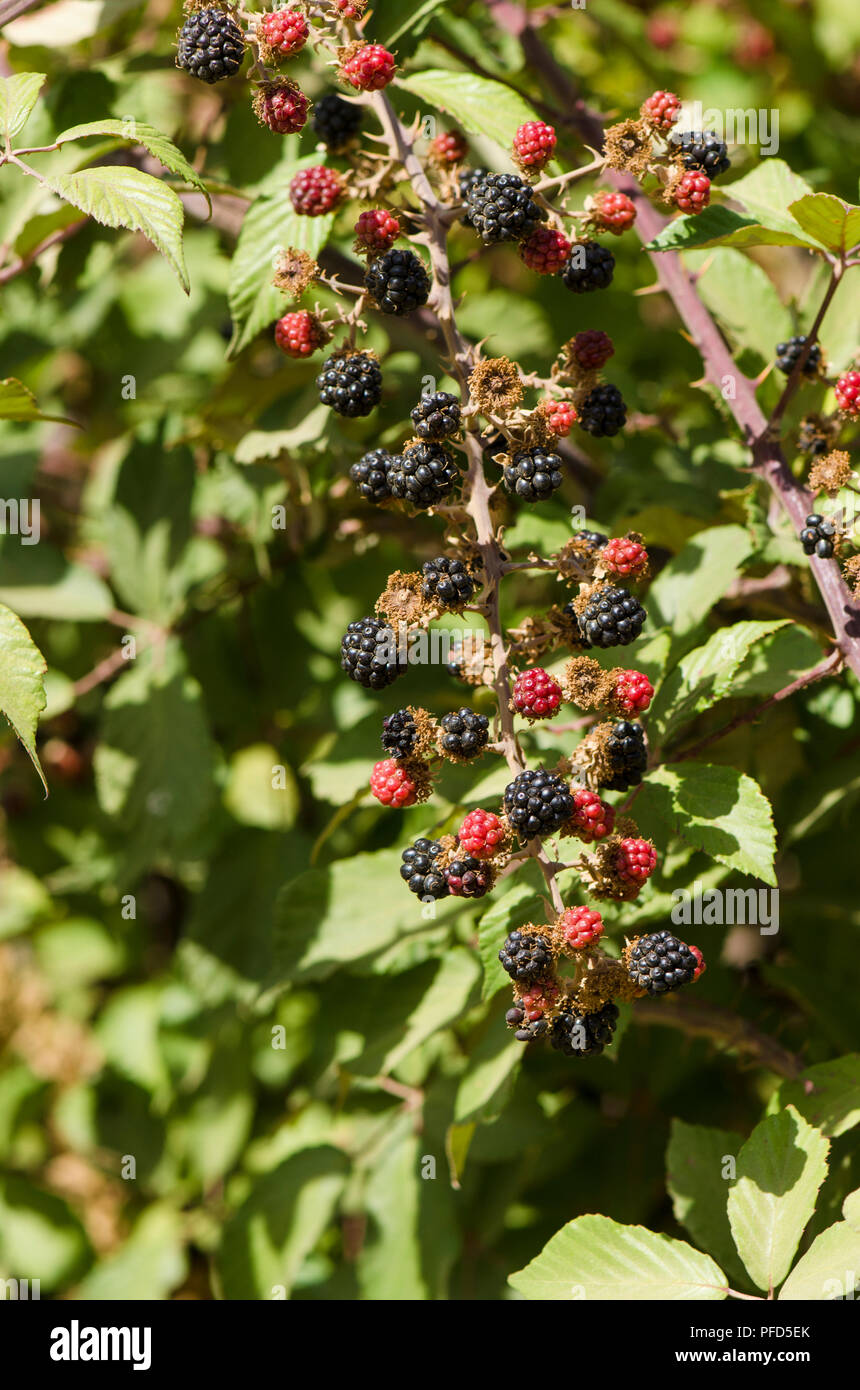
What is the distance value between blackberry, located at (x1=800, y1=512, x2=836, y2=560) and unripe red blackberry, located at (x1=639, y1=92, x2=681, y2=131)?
58 cm

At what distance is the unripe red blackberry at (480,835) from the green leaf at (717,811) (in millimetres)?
314

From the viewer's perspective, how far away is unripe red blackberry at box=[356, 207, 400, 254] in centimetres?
160

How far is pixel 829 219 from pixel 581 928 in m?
0.99

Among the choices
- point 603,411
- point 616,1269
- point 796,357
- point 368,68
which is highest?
point 368,68

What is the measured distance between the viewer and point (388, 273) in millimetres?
1575

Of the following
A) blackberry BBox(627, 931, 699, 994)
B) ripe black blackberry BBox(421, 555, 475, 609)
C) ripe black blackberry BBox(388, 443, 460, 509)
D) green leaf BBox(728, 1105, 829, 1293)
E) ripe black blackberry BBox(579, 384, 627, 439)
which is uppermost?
ripe black blackberry BBox(579, 384, 627, 439)

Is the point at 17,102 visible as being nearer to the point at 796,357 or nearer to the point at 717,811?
the point at 796,357

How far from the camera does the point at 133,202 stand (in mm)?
1544

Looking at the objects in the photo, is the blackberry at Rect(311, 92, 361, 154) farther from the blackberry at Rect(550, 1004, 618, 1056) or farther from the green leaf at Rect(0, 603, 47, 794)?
the blackberry at Rect(550, 1004, 618, 1056)

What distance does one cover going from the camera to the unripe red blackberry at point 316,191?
1710mm

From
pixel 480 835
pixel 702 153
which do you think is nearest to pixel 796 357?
pixel 702 153

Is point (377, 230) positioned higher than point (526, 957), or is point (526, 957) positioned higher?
point (377, 230)

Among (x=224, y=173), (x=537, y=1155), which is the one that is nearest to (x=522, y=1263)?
(x=537, y=1155)

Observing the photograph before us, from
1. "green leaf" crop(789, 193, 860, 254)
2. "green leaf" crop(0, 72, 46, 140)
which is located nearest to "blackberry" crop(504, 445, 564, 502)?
"green leaf" crop(789, 193, 860, 254)
